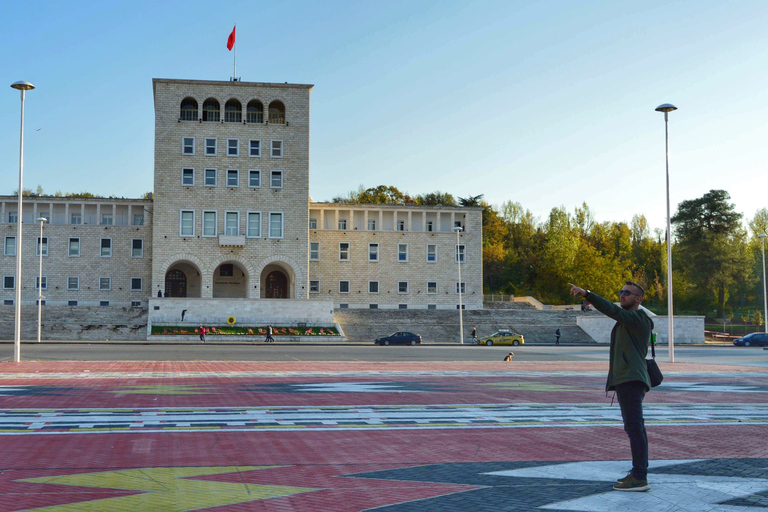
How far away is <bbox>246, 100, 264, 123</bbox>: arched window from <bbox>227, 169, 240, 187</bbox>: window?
4873 millimetres

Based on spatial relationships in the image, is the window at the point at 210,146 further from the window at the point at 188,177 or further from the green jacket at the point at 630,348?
the green jacket at the point at 630,348

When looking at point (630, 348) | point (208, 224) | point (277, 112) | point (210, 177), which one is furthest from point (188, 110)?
point (630, 348)

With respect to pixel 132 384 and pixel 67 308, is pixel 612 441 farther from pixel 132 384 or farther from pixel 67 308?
pixel 67 308

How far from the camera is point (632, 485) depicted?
6.64m

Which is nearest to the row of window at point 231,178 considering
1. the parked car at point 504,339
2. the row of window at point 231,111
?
the row of window at point 231,111

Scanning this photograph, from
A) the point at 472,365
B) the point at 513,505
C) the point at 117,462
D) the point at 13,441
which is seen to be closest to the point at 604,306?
the point at 513,505

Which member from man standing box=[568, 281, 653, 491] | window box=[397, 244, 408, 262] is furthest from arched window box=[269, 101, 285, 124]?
man standing box=[568, 281, 653, 491]

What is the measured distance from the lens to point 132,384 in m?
17.0

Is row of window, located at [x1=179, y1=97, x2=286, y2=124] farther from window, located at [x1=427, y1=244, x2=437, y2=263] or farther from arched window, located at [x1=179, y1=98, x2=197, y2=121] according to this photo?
window, located at [x1=427, y1=244, x2=437, y2=263]

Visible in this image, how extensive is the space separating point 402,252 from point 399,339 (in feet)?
74.8

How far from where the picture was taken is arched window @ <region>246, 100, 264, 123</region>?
210 ft

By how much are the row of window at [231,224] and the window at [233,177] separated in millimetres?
2594

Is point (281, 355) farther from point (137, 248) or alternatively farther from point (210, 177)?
point (137, 248)

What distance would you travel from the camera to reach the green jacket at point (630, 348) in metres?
6.76
